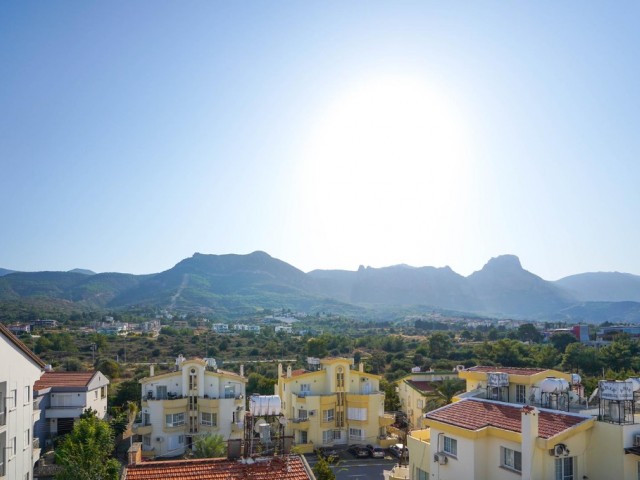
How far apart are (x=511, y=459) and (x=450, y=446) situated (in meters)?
2.38

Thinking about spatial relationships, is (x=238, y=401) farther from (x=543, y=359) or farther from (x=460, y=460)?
(x=543, y=359)

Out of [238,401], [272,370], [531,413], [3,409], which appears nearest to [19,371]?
[3,409]

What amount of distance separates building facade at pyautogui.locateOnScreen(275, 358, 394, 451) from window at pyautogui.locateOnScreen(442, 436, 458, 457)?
1837 centimetres

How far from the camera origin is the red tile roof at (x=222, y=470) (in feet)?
43.8

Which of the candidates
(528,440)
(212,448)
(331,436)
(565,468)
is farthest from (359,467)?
(528,440)

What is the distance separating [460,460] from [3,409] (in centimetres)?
1672

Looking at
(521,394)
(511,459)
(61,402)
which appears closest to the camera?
(511,459)

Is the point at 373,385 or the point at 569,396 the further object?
the point at 373,385

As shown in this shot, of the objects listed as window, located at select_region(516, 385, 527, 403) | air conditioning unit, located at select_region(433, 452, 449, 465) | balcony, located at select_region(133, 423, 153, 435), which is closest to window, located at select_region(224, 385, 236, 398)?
balcony, located at select_region(133, 423, 153, 435)

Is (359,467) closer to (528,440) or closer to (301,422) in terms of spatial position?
(301,422)

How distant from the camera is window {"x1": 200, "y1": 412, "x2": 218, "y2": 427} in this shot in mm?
35781

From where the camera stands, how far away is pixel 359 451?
3466 cm

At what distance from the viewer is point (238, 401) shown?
36.3 m

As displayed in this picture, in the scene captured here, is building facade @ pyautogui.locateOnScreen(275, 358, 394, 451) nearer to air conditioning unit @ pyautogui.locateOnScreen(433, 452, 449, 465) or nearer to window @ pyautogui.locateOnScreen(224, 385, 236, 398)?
window @ pyautogui.locateOnScreen(224, 385, 236, 398)
